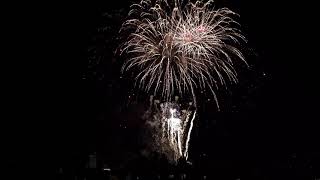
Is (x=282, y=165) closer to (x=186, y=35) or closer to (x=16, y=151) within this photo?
(x=186, y=35)

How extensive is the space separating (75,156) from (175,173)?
7.82m

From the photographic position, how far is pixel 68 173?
13.0 metres

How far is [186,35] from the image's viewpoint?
14.9 m

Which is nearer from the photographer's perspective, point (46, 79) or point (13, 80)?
point (13, 80)

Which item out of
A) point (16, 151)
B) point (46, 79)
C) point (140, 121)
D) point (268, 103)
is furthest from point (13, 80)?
point (268, 103)

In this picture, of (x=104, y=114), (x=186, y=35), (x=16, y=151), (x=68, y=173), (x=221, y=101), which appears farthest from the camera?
(x=221, y=101)

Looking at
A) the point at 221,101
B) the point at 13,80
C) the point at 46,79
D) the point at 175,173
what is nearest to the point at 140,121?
the point at 221,101

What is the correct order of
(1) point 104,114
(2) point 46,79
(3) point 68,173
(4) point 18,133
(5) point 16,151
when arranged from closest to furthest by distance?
(3) point 68,173
(5) point 16,151
(4) point 18,133
(2) point 46,79
(1) point 104,114

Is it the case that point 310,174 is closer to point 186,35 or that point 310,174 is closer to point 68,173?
point 186,35

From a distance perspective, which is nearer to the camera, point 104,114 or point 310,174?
point 310,174

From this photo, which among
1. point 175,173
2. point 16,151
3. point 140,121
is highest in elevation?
point 140,121

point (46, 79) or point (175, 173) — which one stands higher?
point (46, 79)

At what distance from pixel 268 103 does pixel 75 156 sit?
12.7 meters

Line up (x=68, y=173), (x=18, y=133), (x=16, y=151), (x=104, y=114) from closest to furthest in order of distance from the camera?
(x=68, y=173) → (x=16, y=151) → (x=18, y=133) → (x=104, y=114)
